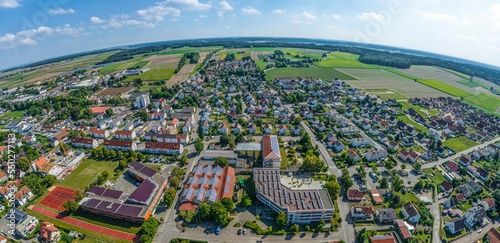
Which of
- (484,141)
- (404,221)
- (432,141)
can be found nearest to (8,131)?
(404,221)

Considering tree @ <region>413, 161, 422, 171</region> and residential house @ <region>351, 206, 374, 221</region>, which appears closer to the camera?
residential house @ <region>351, 206, 374, 221</region>

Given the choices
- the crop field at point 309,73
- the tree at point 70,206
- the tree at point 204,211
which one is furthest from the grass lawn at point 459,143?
the tree at point 70,206

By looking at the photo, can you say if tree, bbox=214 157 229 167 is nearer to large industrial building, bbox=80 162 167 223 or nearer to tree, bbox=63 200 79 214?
large industrial building, bbox=80 162 167 223

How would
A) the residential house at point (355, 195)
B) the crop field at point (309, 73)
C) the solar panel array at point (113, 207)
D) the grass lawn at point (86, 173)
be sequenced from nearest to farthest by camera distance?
1. the solar panel array at point (113, 207)
2. the residential house at point (355, 195)
3. the grass lawn at point (86, 173)
4. the crop field at point (309, 73)

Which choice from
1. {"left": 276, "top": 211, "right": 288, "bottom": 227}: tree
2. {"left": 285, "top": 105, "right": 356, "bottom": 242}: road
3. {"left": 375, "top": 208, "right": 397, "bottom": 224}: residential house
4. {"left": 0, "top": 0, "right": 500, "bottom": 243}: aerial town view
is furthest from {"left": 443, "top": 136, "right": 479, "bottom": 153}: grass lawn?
{"left": 276, "top": 211, "right": 288, "bottom": 227}: tree

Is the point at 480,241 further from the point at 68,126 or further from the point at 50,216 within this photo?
the point at 68,126

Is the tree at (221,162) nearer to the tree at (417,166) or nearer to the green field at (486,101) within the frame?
the tree at (417,166)

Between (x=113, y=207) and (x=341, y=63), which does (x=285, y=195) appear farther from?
(x=341, y=63)
